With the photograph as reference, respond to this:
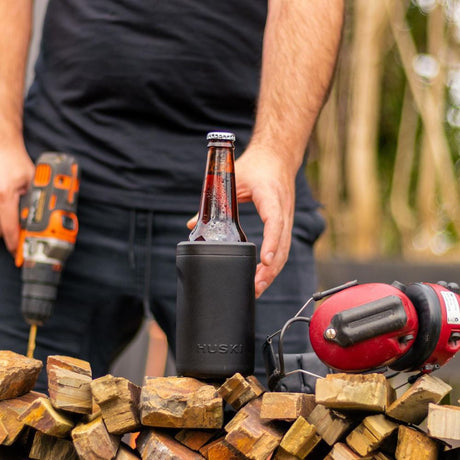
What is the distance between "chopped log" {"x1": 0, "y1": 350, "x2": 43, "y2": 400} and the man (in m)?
0.42

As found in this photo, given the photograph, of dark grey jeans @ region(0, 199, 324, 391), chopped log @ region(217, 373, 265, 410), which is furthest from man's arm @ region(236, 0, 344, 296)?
chopped log @ region(217, 373, 265, 410)

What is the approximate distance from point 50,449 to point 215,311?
295 millimetres

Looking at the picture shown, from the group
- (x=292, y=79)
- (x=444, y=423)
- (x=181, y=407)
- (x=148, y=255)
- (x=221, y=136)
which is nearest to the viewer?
(x=444, y=423)

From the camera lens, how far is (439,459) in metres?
0.92

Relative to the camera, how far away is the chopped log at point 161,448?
0.97 metres

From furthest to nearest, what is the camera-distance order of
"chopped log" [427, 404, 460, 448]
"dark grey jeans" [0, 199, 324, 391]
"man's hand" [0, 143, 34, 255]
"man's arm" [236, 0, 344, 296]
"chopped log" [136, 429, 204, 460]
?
"dark grey jeans" [0, 199, 324, 391] → "man's hand" [0, 143, 34, 255] → "man's arm" [236, 0, 344, 296] → "chopped log" [136, 429, 204, 460] → "chopped log" [427, 404, 460, 448]

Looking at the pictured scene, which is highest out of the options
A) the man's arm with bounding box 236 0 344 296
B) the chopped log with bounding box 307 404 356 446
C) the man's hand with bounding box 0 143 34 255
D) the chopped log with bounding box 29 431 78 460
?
the man's arm with bounding box 236 0 344 296

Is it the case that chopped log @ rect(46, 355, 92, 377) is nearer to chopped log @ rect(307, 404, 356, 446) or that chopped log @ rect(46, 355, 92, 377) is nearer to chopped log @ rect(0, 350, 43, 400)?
chopped log @ rect(0, 350, 43, 400)

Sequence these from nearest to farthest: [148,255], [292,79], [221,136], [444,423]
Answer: [444,423], [221,136], [292,79], [148,255]

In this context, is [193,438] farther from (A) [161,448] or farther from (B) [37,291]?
(B) [37,291]

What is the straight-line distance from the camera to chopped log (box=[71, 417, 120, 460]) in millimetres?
978

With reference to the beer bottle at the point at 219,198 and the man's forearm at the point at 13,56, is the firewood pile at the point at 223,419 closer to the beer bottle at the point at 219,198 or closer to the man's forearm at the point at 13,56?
the beer bottle at the point at 219,198

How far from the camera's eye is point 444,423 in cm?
87

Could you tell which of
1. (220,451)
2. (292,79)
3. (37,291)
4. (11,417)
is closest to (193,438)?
(220,451)
